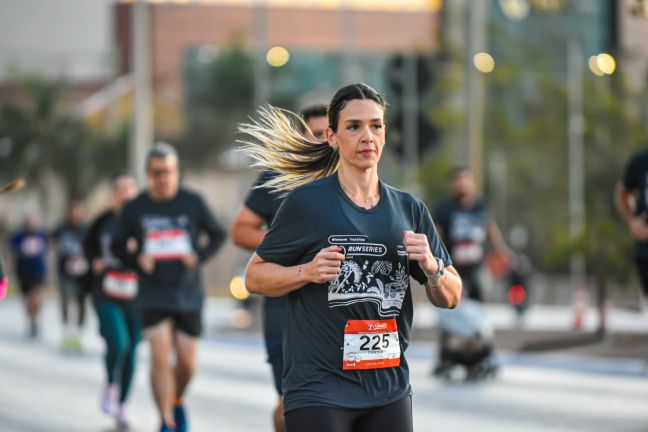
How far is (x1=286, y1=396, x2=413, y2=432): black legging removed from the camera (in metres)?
5.49

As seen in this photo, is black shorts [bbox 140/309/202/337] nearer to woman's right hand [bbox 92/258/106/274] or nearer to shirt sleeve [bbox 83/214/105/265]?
woman's right hand [bbox 92/258/106/274]

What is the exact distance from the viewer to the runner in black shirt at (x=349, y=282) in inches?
218

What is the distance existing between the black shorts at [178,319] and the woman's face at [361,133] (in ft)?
16.1

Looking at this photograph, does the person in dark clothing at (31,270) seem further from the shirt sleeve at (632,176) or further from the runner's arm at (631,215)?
the shirt sleeve at (632,176)

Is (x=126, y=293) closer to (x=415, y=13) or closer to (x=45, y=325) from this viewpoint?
(x=45, y=325)

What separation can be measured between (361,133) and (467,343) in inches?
386

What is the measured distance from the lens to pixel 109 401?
1223 cm

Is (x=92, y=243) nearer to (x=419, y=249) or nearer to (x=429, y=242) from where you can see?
(x=429, y=242)

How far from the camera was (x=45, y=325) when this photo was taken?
28547 millimetres

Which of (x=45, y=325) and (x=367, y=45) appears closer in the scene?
(x=45, y=325)

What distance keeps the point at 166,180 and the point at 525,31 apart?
48.1 metres

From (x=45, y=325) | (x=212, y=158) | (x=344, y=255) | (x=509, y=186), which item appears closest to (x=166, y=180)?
(x=344, y=255)

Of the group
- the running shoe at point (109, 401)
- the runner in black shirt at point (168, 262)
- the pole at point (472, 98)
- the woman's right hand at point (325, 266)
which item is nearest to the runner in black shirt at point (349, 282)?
the woman's right hand at point (325, 266)

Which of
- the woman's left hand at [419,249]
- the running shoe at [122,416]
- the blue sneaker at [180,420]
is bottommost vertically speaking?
the running shoe at [122,416]
